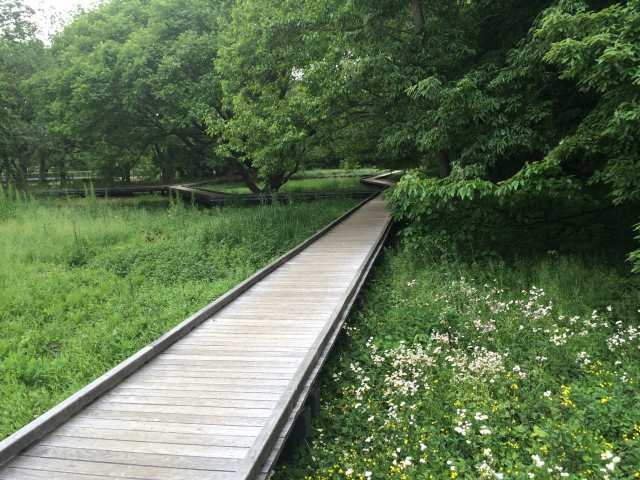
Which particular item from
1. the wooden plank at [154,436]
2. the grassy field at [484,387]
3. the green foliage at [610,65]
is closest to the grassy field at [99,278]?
the wooden plank at [154,436]

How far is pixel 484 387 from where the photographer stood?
4.57 meters

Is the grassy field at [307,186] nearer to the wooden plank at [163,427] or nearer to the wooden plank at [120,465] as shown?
the wooden plank at [163,427]

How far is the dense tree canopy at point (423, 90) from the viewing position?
6.40 meters

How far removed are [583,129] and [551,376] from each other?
429cm

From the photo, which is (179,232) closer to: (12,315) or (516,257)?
(12,315)

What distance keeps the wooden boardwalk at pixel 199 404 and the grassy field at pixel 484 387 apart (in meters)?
0.60

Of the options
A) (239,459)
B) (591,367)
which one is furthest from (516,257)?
(239,459)

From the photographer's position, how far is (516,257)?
9.22 meters

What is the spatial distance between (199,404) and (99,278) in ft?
20.4

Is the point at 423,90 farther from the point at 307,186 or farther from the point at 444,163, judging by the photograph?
the point at 307,186

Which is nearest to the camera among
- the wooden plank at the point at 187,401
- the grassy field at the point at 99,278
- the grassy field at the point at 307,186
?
the wooden plank at the point at 187,401

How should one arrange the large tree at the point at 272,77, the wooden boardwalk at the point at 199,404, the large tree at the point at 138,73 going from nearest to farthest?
the wooden boardwalk at the point at 199,404 → the large tree at the point at 272,77 → the large tree at the point at 138,73

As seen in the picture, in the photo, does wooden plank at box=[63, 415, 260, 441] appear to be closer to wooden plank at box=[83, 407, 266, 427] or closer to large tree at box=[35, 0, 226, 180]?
wooden plank at box=[83, 407, 266, 427]

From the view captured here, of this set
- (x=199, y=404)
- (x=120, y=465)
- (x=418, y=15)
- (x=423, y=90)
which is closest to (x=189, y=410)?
(x=199, y=404)
